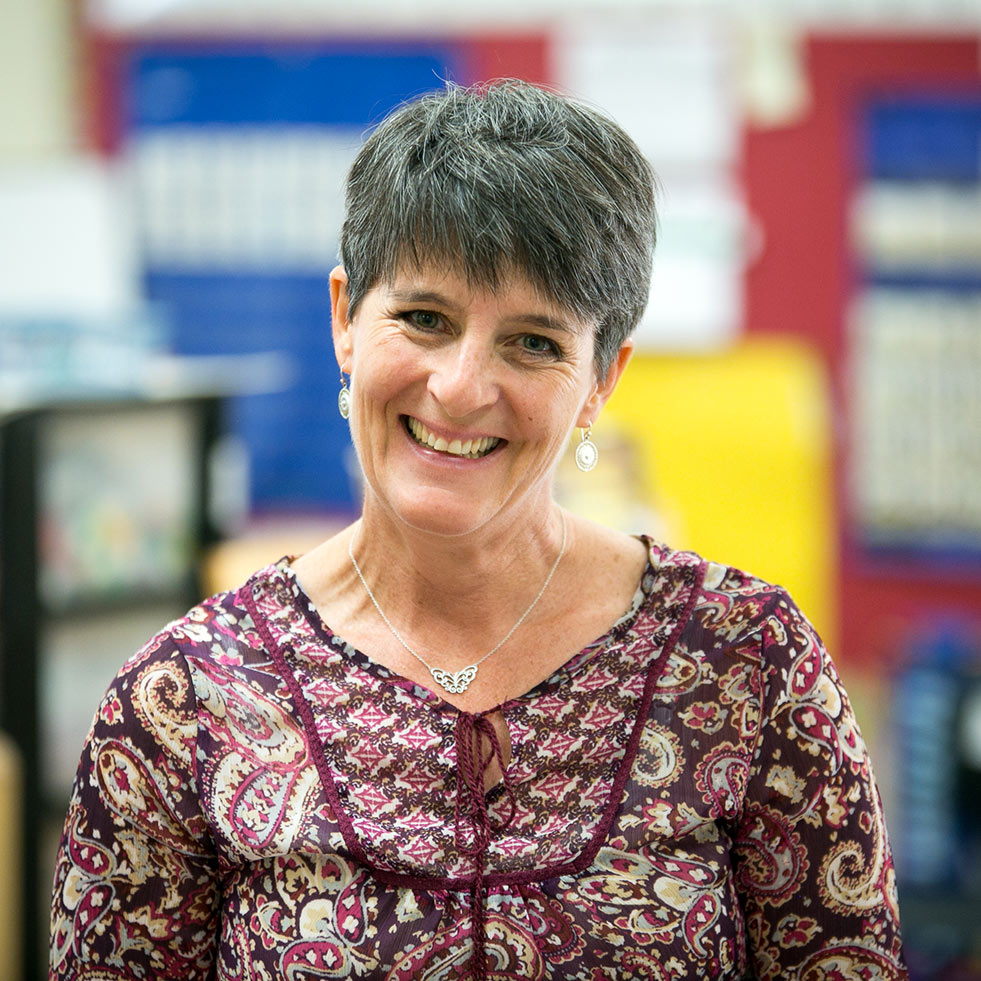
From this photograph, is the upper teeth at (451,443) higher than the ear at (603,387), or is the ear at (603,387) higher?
the ear at (603,387)

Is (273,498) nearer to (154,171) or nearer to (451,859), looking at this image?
(154,171)

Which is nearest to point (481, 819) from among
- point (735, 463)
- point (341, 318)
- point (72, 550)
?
point (341, 318)

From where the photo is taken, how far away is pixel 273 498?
575 cm

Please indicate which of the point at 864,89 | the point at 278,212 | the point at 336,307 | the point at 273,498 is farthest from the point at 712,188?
the point at 336,307

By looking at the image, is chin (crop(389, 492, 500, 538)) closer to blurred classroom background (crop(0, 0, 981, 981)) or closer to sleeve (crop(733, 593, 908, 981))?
sleeve (crop(733, 593, 908, 981))

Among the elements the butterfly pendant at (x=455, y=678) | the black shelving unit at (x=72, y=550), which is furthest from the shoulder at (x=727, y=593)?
the black shelving unit at (x=72, y=550)

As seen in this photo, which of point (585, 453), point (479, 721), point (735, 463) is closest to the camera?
point (479, 721)

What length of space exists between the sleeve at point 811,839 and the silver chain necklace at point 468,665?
0.82 ft

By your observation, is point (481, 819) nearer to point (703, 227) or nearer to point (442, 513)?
point (442, 513)

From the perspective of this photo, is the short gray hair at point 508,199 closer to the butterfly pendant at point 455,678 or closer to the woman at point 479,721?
the woman at point 479,721

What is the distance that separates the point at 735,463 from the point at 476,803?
378cm

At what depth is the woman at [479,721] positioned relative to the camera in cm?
130

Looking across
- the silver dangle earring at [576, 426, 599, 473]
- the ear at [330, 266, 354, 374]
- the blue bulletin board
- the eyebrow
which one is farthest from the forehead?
the blue bulletin board

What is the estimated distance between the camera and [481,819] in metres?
1.34
